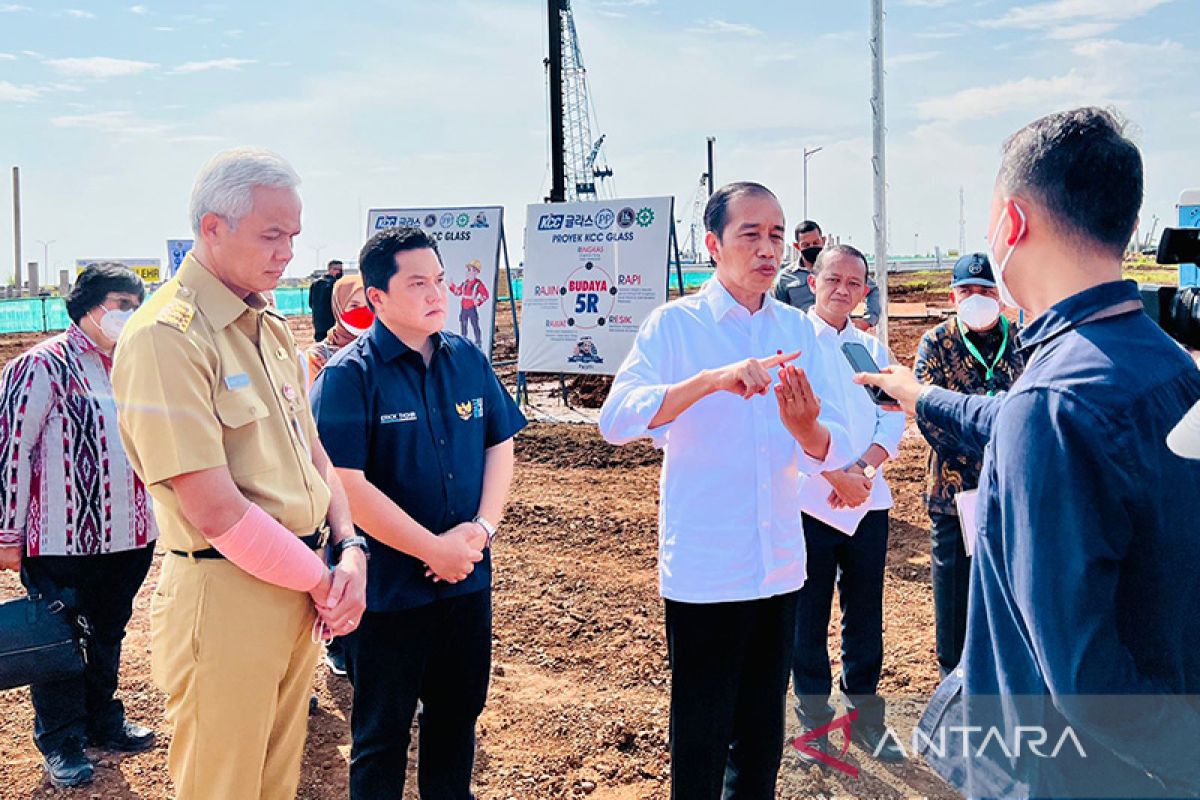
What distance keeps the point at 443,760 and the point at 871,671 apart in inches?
73.1

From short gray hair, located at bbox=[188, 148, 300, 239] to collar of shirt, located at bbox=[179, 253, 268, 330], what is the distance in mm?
96

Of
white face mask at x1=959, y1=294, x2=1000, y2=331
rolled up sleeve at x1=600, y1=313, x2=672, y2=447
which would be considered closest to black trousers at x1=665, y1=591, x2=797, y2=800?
rolled up sleeve at x1=600, y1=313, x2=672, y2=447

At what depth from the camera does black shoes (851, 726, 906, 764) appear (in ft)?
12.2

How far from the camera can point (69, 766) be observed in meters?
3.56

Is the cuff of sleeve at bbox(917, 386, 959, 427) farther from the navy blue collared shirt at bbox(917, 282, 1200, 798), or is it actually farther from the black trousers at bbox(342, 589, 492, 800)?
the black trousers at bbox(342, 589, 492, 800)

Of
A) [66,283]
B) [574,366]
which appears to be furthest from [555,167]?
[66,283]

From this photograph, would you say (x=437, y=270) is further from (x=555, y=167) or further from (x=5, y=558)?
(x=555, y=167)

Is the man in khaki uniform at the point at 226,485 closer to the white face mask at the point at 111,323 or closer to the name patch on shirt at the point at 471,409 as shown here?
the name patch on shirt at the point at 471,409

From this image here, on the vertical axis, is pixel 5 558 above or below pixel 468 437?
below

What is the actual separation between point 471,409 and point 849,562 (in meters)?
1.78

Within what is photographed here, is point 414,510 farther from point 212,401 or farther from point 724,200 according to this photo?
point 724,200

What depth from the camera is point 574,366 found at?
1159 centimetres

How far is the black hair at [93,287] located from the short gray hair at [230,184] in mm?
1653

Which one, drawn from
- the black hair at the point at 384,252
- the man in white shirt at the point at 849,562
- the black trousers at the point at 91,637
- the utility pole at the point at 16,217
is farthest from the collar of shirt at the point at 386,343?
the utility pole at the point at 16,217
